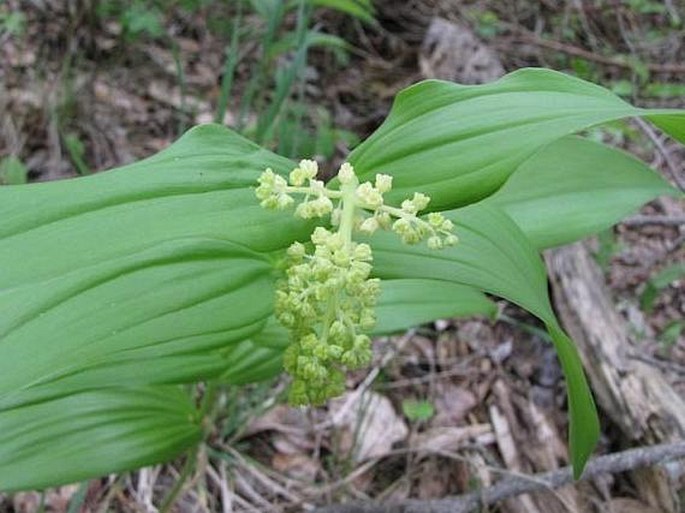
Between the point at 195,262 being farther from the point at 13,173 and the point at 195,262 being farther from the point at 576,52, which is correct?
the point at 576,52

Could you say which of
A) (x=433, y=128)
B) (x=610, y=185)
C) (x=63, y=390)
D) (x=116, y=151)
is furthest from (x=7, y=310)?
(x=116, y=151)

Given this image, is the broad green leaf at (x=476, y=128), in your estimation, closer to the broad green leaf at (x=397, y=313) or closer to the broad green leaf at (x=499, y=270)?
the broad green leaf at (x=499, y=270)

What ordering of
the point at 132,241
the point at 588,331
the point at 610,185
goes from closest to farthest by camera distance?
1. the point at 132,241
2. the point at 610,185
3. the point at 588,331

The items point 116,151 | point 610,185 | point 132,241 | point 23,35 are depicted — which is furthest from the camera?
point 23,35

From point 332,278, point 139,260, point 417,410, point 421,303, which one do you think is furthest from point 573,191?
point 139,260

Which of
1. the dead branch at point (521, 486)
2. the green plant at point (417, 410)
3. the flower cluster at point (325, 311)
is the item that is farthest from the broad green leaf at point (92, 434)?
the green plant at point (417, 410)

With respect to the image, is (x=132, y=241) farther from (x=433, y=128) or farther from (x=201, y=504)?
(x=201, y=504)

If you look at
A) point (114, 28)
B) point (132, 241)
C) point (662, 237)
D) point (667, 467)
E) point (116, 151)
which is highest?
point (114, 28)
